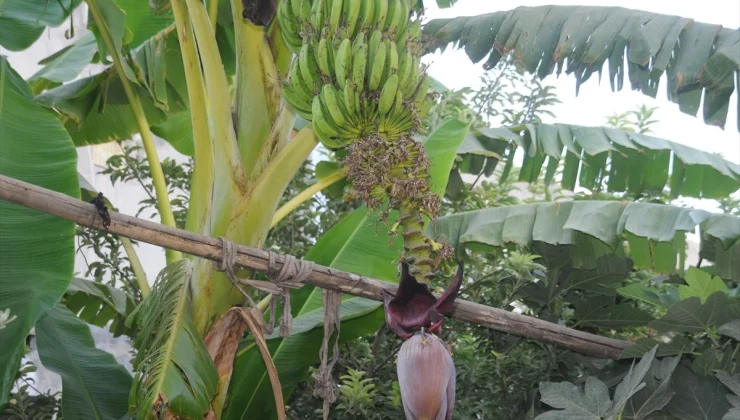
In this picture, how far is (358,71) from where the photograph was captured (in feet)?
4.04

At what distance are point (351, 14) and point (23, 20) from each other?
125 cm

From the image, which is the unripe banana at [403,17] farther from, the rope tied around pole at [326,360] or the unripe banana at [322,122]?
the rope tied around pole at [326,360]

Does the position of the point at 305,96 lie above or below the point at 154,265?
above

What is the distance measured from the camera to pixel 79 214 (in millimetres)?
1195

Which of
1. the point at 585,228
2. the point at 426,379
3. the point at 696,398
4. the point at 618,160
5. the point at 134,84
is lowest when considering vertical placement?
the point at 696,398

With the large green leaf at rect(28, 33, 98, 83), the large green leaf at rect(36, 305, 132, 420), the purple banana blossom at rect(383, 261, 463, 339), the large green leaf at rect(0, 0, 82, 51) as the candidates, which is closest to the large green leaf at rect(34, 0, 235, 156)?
the large green leaf at rect(28, 33, 98, 83)

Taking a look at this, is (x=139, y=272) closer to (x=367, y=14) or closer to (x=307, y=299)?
(x=307, y=299)

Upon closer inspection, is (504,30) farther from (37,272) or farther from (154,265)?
(154,265)

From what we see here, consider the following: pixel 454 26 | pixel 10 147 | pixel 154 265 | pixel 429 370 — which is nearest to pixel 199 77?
pixel 10 147

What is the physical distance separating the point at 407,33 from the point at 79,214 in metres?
0.72

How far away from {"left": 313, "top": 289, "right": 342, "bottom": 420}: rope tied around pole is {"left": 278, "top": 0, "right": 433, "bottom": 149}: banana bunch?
12.8 inches

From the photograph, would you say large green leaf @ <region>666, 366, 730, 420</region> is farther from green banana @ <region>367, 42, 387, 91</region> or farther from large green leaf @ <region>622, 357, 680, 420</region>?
green banana @ <region>367, 42, 387, 91</region>

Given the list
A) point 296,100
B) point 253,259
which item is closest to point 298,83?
point 296,100

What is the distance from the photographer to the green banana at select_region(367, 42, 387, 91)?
124 cm
